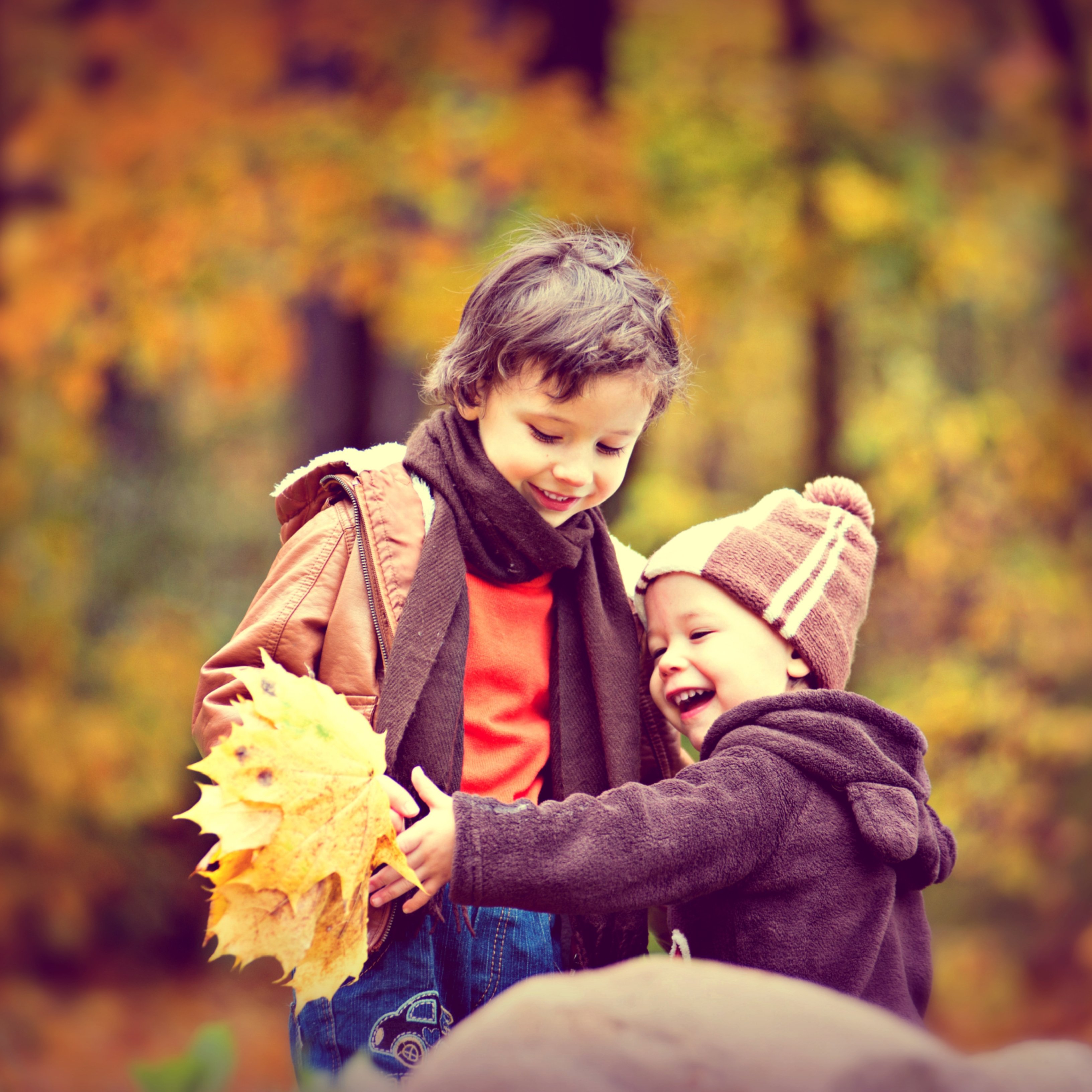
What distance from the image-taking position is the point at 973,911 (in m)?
7.02

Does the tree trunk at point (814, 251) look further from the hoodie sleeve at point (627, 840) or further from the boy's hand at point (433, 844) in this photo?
the boy's hand at point (433, 844)

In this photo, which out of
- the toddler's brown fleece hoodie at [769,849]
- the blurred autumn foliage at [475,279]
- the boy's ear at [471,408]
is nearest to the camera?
the toddler's brown fleece hoodie at [769,849]

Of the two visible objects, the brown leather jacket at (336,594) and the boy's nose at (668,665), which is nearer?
the brown leather jacket at (336,594)

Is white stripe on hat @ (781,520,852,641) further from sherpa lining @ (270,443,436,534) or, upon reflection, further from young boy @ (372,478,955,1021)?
sherpa lining @ (270,443,436,534)

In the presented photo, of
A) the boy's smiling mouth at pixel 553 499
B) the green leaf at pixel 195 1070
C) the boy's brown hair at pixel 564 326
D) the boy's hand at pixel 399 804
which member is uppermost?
the boy's brown hair at pixel 564 326

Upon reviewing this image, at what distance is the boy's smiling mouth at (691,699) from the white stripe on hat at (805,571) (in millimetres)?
180

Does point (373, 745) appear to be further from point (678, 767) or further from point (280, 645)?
point (678, 767)

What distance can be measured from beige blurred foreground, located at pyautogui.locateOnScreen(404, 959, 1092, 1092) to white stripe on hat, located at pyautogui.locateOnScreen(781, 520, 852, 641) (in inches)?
33.2

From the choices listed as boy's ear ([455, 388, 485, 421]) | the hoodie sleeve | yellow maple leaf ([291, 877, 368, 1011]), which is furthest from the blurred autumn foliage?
yellow maple leaf ([291, 877, 368, 1011])

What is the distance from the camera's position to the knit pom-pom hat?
2.29 m

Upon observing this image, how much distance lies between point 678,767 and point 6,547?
16.0 ft

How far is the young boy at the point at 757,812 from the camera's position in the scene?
6.15ft

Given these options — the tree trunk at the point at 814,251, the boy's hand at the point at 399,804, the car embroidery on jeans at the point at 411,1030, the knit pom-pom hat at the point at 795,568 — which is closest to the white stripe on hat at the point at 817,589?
the knit pom-pom hat at the point at 795,568

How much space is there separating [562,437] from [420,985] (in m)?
0.99
